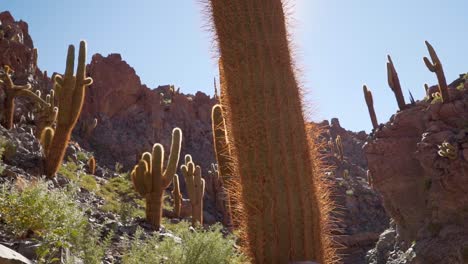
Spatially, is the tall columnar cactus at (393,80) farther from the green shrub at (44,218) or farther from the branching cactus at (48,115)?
the green shrub at (44,218)

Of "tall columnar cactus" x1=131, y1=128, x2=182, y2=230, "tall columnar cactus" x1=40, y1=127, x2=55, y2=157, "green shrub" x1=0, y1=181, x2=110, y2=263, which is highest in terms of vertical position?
"tall columnar cactus" x1=40, y1=127, x2=55, y2=157

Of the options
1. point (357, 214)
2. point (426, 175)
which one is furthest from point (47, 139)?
point (357, 214)

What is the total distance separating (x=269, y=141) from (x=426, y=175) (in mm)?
16611

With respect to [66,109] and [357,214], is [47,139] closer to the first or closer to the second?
[66,109]

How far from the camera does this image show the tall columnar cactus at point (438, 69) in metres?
17.7

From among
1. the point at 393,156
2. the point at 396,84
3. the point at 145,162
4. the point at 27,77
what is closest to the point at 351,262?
the point at 393,156

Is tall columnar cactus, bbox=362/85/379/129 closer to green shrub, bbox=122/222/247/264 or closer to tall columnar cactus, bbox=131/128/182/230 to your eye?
tall columnar cactus, bbox=131/128/182/230

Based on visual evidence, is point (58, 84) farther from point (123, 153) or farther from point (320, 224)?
point (123, 153)

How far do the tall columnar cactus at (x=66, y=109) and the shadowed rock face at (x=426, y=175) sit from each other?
41.2 ft

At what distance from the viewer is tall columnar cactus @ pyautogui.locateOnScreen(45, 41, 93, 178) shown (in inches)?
464

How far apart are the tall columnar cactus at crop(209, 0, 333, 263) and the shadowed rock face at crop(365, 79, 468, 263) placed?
1312cm

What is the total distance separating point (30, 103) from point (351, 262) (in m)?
22.6

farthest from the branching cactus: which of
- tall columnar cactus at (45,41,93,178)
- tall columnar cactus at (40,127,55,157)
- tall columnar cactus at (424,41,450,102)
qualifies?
tall columnar cactus at (424,41,450,102)

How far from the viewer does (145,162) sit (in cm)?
1294
